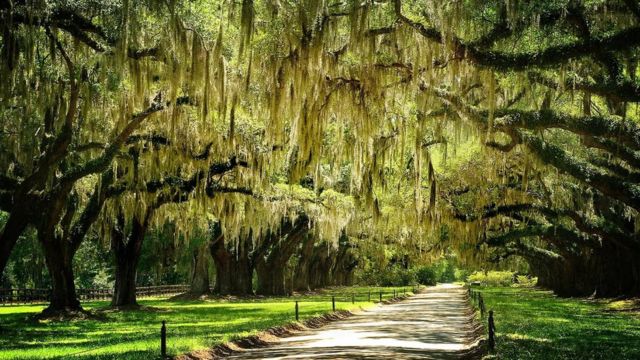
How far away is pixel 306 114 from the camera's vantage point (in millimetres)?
13781

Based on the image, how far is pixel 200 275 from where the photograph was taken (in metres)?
47.2

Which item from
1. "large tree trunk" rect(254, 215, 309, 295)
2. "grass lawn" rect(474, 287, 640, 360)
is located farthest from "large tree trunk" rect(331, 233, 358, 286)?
"grass lawn" rect(474, 287, 640, 360)

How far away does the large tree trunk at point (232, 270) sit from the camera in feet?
142

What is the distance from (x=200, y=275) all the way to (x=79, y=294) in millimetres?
15814

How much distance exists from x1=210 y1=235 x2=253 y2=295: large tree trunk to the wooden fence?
14137 millimetres

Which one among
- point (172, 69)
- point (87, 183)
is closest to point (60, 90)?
point (172, 69)

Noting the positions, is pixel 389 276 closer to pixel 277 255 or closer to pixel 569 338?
pixel 277 255

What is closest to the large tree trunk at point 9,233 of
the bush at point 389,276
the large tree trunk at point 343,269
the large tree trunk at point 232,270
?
the large tree trunk at point 232,270

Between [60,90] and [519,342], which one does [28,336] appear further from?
[519,342]

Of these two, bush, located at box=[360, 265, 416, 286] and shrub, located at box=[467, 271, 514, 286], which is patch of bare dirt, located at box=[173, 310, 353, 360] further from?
shrub, located at box=[467, 271, 514, 286]

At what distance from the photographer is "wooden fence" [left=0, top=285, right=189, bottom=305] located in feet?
163

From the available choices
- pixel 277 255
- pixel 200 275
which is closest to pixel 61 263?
pixel 277 255

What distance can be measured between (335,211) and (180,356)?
61.3 ft

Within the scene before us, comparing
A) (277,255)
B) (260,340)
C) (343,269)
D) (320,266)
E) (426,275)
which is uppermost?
(277,255)
